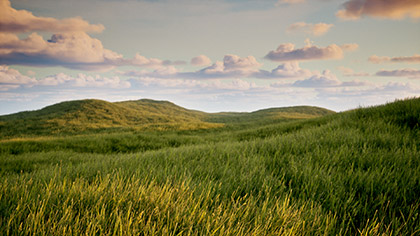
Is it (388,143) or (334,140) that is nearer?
(388,143)

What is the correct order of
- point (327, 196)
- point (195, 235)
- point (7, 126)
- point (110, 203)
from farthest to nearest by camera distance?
point (7, 126)
point (327, 196)
point (110, 203)
point (195, 235)

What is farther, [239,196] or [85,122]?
[85,122]

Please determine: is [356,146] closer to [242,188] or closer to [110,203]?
[242,188]

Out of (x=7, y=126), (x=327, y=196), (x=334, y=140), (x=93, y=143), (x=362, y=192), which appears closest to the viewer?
(x=327, y=196)

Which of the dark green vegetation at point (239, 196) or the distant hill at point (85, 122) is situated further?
the distant hill at point (85, 122)

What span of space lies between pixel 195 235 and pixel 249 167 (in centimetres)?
212

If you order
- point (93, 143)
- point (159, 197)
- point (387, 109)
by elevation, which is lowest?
point (93, 143)

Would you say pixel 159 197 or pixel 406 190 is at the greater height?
pixel 159 197

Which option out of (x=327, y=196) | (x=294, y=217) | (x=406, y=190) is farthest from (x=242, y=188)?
(x=406, y=190)

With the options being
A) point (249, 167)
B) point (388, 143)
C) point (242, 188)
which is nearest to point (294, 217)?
point (242, 188)

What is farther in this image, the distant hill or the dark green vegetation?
the distant hill

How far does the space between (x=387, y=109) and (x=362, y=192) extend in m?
7.04

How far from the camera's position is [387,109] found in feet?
25.8

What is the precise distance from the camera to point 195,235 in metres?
1.55
